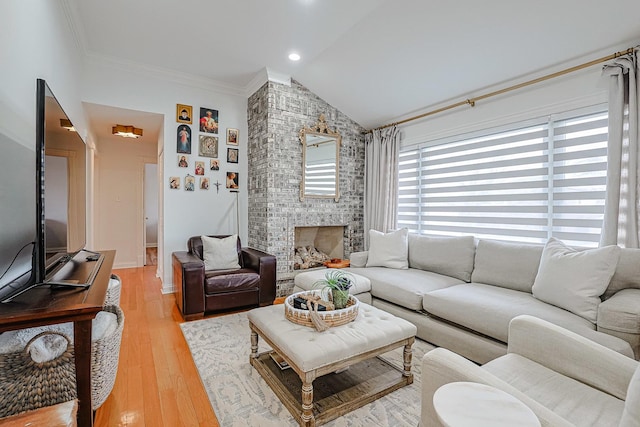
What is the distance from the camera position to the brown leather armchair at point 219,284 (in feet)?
10.3

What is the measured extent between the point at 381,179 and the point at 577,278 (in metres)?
2.73

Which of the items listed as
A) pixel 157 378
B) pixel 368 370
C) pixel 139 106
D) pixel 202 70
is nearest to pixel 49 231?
pixel 157 378

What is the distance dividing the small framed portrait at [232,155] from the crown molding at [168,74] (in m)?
0.82

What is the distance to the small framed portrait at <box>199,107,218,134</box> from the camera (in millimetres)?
4207

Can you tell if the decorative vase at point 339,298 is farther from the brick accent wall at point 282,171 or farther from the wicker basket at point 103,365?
the brick accent wall at point 282,171

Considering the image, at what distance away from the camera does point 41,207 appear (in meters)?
1.44

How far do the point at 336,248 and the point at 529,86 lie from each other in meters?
3.18

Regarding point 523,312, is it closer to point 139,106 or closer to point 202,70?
point 202,70

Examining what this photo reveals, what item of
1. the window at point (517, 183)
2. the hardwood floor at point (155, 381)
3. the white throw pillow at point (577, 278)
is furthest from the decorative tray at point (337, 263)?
the white throw pillow at point (577, 278)

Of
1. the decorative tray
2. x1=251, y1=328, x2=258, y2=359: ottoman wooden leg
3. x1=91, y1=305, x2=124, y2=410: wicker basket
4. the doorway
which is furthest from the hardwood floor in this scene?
the doorway

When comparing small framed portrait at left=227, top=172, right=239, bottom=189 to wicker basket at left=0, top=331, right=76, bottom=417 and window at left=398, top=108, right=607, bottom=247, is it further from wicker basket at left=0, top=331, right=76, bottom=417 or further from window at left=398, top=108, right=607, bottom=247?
wicker basket at left=0, top=331, right=76, bottom=417

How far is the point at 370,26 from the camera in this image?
299 cm

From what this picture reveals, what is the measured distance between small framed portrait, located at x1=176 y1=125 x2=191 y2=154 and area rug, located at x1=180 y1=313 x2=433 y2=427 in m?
2.50

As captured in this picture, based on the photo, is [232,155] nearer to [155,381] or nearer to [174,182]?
[174,182]
